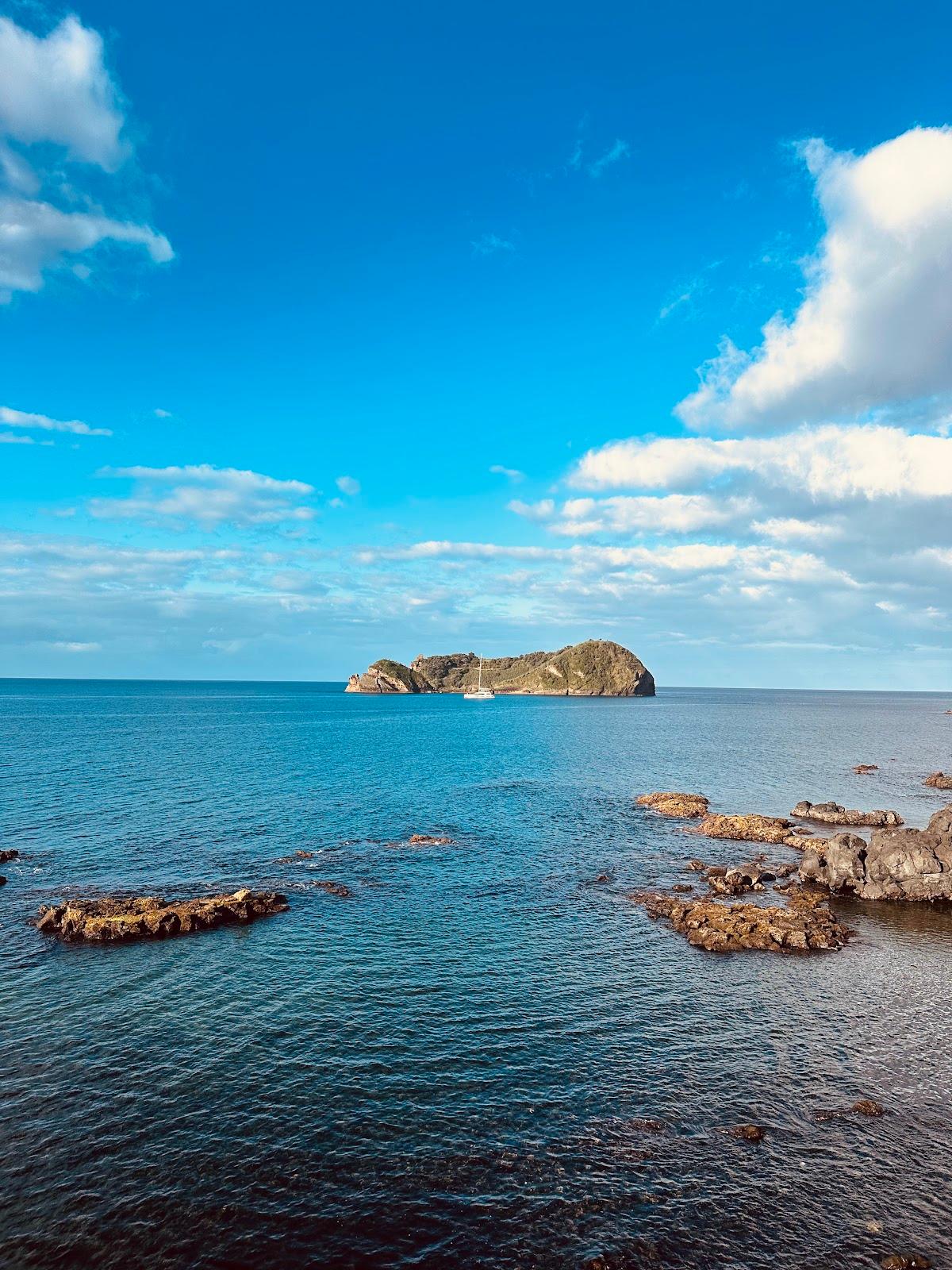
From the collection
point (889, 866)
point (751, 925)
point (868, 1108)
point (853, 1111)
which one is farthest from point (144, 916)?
point (889, 866)

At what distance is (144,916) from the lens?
46906 millimetres

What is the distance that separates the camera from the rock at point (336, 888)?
2195 inches

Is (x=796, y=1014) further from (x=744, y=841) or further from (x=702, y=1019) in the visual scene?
(x=744, y=841)

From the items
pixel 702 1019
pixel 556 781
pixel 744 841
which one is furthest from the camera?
pixel 556 781

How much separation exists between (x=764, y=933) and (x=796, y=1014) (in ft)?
35.6

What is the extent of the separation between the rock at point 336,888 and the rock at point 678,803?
47.3 m

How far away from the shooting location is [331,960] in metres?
43.4

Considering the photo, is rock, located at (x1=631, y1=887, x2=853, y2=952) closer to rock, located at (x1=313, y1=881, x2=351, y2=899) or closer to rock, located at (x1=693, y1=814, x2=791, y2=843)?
rock, located at (x1=313, y1=881, x2=351, y2=899)

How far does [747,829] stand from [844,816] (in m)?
15.5

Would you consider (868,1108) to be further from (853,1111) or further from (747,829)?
(747,829)

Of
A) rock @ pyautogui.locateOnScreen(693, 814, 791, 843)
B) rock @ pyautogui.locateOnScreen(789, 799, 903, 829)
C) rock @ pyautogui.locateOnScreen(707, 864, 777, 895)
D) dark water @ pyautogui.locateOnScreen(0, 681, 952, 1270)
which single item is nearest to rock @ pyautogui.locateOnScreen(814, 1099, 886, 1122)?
dark water @ pyautogui.locateOnScreen(0, 681, 952, 1270)

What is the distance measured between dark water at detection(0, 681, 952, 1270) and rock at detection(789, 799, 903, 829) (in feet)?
96.8

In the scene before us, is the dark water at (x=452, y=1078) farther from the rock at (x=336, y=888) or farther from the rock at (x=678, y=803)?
the rock at (x=678, y=803)

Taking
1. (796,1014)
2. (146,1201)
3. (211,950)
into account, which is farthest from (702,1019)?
(211,950)
